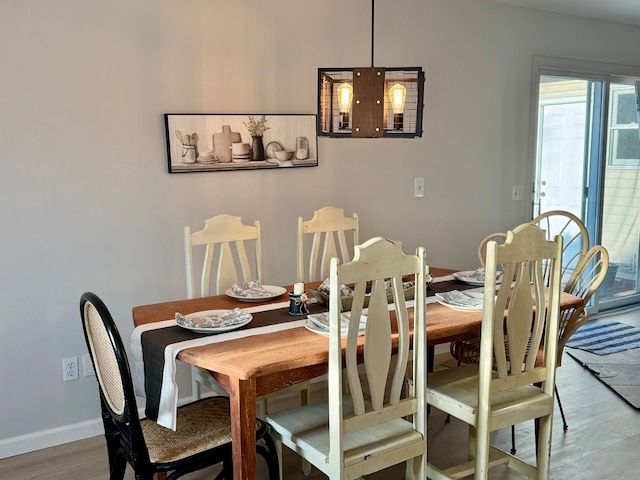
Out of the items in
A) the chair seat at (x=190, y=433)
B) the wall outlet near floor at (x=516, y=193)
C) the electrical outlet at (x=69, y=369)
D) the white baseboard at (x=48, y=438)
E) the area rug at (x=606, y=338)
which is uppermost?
the wall outlet near floor at (x=516, y=193)

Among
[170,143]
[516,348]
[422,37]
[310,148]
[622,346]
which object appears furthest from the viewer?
[622,346]

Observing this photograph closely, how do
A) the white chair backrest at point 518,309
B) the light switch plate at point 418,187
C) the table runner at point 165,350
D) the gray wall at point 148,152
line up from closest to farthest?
the table runner at point 165,350 < the white chair backrest at point 518,309 < the gray wall at point 148,152 < the light switch plate at point 418,187

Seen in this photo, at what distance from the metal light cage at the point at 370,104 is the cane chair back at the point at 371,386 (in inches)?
22.8

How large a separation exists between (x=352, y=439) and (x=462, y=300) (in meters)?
0.90

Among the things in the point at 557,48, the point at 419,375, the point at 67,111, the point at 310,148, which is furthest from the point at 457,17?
the point at 419,375

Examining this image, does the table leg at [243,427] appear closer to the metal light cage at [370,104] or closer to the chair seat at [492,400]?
the chair seat at [492,400]

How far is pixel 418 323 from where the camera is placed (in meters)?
2.17

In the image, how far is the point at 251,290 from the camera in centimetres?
289

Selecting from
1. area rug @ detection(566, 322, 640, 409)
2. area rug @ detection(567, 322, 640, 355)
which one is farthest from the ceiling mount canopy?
area rug @ detection(567, 322, 640, 355)

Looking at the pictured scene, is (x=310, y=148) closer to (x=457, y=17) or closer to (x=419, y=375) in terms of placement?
(x=457, y=17)

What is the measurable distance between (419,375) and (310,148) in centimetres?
191

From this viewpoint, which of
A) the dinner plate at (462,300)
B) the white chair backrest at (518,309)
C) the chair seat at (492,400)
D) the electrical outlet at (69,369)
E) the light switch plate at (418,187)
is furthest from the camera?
the light switch plate at (418,187)

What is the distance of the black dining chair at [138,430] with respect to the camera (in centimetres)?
195

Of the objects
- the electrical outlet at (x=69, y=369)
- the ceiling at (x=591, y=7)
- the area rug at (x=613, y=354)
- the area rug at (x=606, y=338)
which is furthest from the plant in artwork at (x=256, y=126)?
the area rug at (x=606, y=338)
